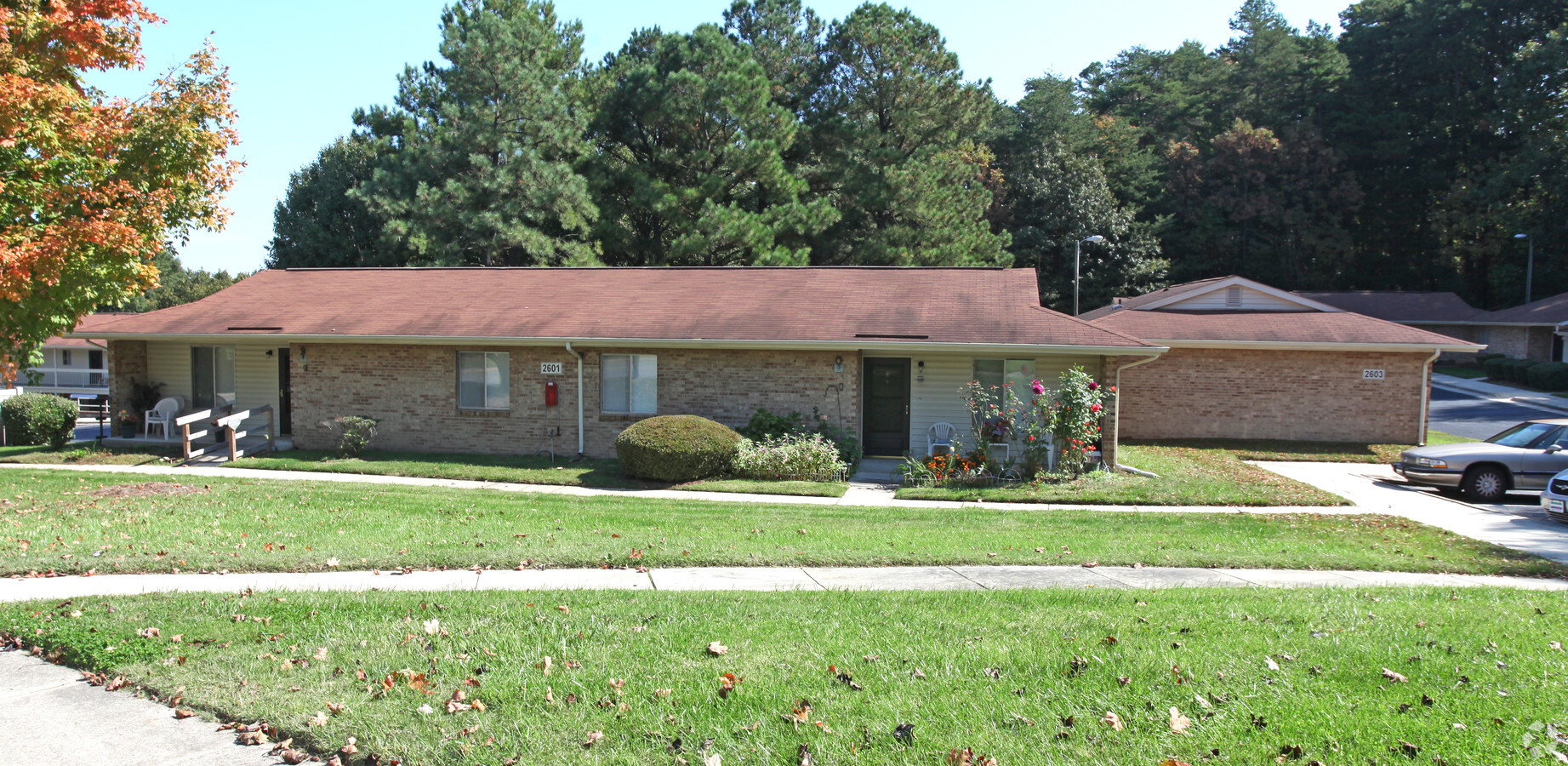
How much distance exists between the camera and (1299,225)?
48.8 meters

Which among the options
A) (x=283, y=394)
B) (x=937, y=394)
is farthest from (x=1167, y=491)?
(x=283, y=394)

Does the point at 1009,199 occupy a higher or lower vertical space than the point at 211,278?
higher

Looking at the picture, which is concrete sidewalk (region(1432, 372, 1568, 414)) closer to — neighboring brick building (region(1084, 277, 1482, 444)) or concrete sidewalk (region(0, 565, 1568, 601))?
neighboring brick building (region(1084, 277, 1482, 444))

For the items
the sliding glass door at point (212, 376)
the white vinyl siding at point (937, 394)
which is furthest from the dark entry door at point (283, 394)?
the white vinyl siding at point (937, 394)

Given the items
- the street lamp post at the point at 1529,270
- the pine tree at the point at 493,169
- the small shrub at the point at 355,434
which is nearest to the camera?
the small shrub at the point at 355,434

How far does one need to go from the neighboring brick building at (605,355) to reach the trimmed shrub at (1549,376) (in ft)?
91.1

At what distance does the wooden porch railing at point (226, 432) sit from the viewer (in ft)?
57.7

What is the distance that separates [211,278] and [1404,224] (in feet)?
221

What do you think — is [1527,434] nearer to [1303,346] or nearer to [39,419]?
[1303,346]

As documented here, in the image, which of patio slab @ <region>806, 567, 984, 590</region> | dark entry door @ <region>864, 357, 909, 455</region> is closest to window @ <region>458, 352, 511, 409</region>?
dark entry door @ <region>864, 357, 909, 455</region>

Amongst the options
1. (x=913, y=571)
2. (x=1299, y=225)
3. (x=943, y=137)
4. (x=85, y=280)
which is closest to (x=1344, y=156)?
(x=1299, y=225)

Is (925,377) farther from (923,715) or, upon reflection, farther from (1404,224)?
(1404,224)

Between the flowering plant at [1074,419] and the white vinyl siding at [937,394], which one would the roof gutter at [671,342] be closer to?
the white vinyl siding at [937,394]

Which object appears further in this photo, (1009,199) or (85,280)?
(1009,199)
